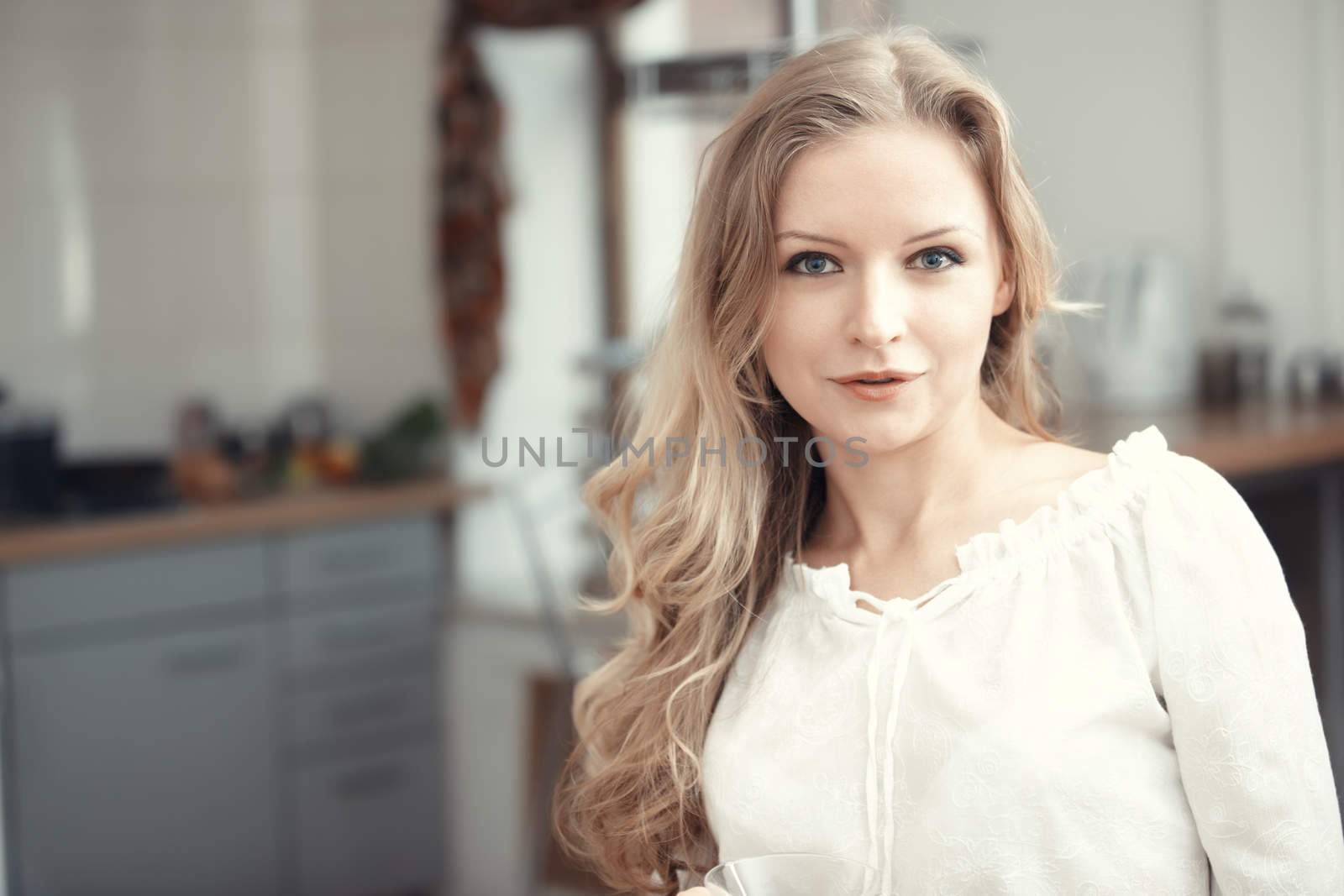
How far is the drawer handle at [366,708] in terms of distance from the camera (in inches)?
123

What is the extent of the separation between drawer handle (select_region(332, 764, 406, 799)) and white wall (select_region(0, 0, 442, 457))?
957 millimetres

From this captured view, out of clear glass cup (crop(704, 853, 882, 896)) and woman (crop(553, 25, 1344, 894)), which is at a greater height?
woman (crop(553, 25, 1344, 894))

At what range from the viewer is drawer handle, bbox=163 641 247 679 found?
2.83 m

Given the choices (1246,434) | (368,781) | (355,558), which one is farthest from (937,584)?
(368,781)

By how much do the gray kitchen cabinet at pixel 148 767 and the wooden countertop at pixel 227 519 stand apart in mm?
207

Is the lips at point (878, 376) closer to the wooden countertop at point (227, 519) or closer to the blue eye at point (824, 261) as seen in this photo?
the blue eye at point (824, 261)

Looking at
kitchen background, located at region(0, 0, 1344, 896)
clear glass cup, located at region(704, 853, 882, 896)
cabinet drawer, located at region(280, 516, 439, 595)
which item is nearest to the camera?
clear glass cup, located at region(704, 853, 882, 896)

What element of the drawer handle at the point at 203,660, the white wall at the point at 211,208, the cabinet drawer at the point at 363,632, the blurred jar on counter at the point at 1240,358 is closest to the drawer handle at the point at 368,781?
the cabinet drawer at the point at 363,632

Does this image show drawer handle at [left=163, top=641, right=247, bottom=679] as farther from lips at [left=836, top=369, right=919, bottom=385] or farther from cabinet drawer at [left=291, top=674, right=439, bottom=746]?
lips at [left=836, top=369, right=919, bottom=385]

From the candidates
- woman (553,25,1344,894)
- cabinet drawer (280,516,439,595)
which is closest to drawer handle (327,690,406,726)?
cabinet drawer (280,516,439,595)

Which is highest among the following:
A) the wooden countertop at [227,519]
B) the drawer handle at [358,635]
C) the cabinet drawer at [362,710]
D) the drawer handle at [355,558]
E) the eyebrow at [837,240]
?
the eyebrow at [837,240]

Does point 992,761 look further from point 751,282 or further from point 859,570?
point 751,282

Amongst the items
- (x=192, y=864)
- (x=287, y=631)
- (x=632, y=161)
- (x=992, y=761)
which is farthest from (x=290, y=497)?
(x=992, y=761)

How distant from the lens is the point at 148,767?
2.78m
